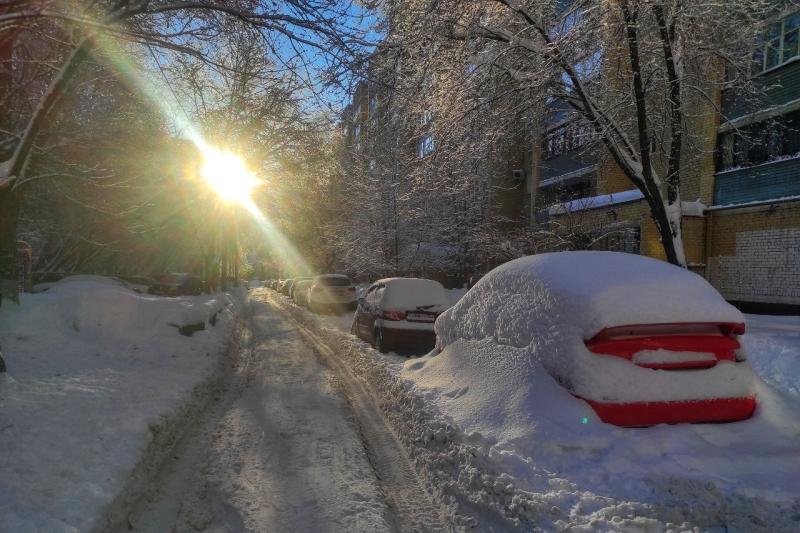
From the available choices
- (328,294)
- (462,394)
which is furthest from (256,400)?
(328,294)

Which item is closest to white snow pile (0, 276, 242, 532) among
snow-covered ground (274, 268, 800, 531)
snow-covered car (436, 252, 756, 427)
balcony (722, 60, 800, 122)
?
snow-covered ground (274, 268, 800, 531)

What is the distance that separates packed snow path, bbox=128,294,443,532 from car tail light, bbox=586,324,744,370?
66.6 inches

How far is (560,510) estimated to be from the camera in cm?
288

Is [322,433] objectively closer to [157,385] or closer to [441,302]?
[157,385]

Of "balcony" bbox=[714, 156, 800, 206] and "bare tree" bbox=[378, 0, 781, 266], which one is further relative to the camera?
"balcony" bbox=[714, 156, 800, 206]

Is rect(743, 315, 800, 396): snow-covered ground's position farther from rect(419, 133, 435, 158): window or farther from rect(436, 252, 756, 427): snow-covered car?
rect(419, 133, 435, 158): window

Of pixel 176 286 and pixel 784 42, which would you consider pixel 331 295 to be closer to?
pixel 176 286

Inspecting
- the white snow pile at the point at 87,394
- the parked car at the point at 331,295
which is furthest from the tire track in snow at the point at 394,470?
the parked car at the point at 331,295

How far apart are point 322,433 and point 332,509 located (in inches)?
66.8

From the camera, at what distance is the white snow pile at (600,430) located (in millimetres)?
2785

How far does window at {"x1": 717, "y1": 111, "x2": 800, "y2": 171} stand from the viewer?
12384 millimetres

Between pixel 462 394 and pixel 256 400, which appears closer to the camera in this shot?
pixel 462 394

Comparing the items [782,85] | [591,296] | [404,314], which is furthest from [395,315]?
[782,85]

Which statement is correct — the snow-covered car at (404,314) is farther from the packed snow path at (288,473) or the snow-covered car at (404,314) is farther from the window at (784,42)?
the window at (784,42)
